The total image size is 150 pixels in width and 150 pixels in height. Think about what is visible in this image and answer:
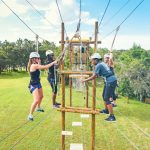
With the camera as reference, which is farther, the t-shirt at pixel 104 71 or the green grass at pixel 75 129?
the green grass at pixel 75 129

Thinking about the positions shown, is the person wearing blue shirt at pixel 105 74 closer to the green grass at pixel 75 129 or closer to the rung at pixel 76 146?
the rung at pixel 76 146

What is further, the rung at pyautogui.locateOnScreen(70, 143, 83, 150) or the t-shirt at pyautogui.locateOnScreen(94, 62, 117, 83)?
the rung at pyautogui.locateOnScreen(70, 143, 83, 150)

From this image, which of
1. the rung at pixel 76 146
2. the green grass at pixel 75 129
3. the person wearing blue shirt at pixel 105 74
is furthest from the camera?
the green grass at pixel 75 129

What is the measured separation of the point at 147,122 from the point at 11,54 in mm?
52718

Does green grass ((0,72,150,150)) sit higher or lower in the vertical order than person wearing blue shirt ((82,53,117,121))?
lower

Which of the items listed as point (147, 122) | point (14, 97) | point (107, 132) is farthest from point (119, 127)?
point (14, 97)

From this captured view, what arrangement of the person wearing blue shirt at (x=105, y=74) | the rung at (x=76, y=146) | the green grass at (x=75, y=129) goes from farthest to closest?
the green grass at (x=75, y=129) → the rung at (x=76, y=146) → the person wearing blue shirt at (x=105, y=74)

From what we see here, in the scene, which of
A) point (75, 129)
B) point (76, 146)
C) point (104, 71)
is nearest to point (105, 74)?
point (104, 71)

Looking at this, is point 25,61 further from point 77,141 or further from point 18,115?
point 77,141

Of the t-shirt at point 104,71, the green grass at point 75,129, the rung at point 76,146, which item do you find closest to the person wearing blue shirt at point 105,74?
the t-shirt at point 104,71

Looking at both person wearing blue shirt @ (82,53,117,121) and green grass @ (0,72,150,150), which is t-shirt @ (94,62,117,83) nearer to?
person wearing blue shirt @ (82,53,117,121)

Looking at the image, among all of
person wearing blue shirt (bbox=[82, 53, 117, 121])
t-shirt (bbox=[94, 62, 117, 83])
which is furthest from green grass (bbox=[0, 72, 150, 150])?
t-shirt (bbox=[94, 62, 117, 83])

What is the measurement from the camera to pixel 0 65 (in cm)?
6744

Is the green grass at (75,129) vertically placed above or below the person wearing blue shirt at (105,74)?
below
